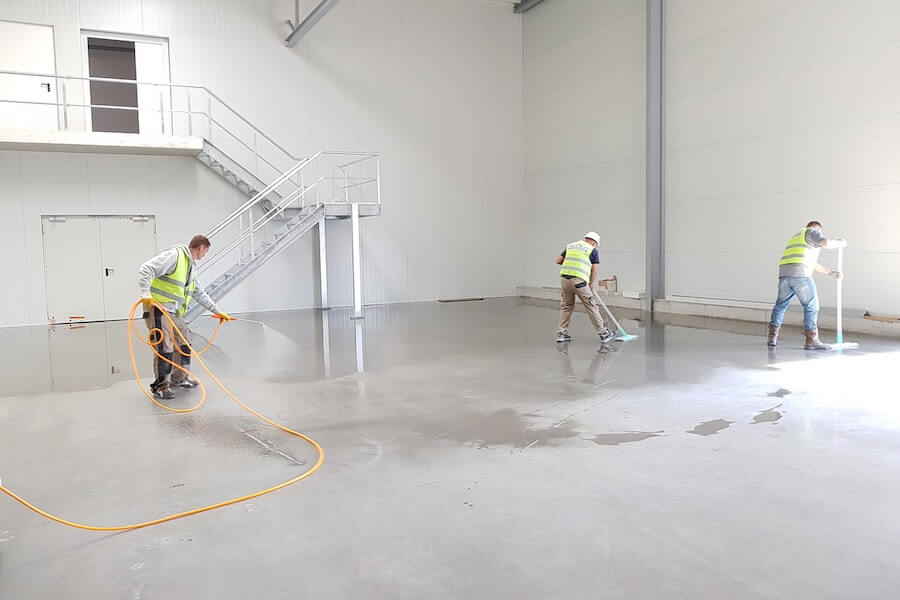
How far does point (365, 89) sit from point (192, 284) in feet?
37.0

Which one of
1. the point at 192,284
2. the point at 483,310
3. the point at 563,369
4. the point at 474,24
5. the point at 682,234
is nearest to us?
the point at 192,284

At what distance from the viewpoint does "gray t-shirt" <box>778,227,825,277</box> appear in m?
9.27

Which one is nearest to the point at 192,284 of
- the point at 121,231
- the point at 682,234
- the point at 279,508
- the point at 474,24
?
the point at 279,508

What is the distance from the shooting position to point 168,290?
739cm

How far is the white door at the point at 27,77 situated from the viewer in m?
14.2

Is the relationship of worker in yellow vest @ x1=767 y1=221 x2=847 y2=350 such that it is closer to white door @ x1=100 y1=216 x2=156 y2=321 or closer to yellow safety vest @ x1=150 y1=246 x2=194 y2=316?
yellow safety vest @ x1=150 y1=246 x2=194 y2=316

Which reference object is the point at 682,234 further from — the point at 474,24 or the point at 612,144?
the point at 474,24

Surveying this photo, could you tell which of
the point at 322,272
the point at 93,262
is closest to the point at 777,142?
the point at 322,272

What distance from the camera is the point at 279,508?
4273mm

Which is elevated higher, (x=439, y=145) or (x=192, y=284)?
(x=439, y=145)

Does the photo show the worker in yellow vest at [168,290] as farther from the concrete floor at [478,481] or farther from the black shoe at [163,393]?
the concrete floor at [478,481]

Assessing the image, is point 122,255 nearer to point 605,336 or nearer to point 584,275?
point 584,275

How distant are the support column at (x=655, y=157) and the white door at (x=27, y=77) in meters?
12.5

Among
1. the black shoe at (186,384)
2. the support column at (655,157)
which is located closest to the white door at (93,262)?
the black shoe at (186,384)
